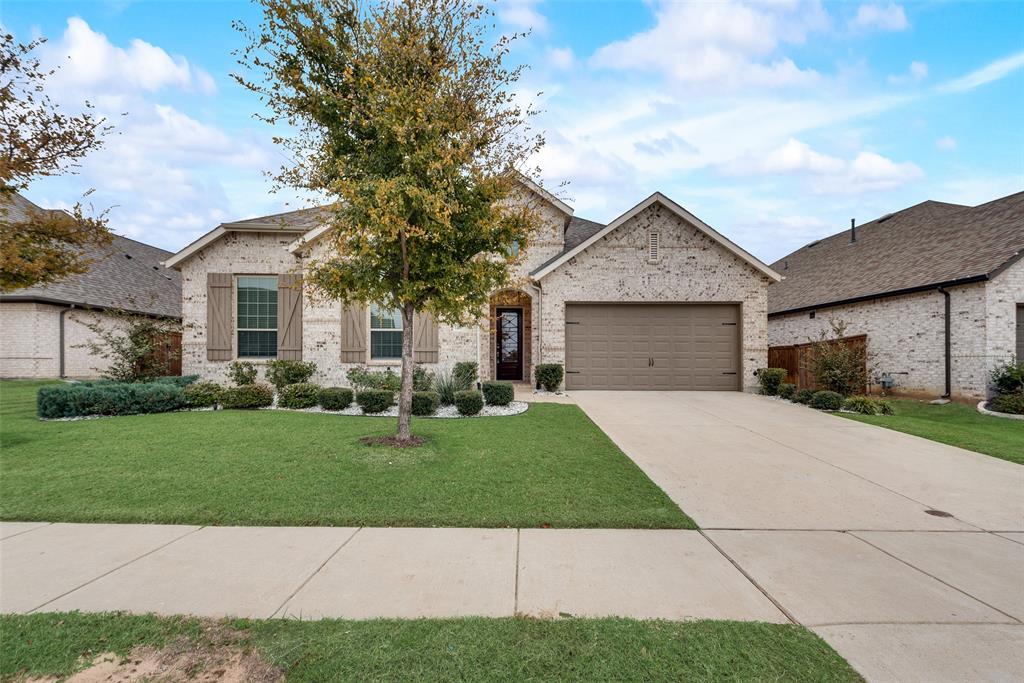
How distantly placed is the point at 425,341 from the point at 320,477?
708 centimetres

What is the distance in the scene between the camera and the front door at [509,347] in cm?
1712

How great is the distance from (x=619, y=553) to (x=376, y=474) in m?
3.13

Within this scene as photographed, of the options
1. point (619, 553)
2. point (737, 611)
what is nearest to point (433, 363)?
point (619, 553)

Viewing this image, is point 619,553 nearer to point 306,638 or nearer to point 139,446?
point 306,638

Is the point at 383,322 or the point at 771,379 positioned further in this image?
the point at 771,379

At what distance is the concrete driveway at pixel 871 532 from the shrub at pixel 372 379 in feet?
19.3

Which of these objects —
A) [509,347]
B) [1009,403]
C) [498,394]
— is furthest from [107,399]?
[1009,403]

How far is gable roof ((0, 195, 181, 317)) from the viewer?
1521 cm

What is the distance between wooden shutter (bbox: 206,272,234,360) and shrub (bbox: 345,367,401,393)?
3.63 m

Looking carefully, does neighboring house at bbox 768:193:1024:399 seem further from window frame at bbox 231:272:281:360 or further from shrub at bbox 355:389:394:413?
window frame at bbox 231:272:281:360

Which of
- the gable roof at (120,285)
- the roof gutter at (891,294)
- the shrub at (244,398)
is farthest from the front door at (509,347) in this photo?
the gable roof at (120,285)

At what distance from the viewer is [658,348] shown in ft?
45.8

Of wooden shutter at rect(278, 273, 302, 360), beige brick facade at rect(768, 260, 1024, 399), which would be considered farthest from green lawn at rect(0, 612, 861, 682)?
beige brick facade at rect(768, 260, 1024, 399)

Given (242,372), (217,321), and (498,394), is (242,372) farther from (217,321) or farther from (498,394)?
(498,394)
